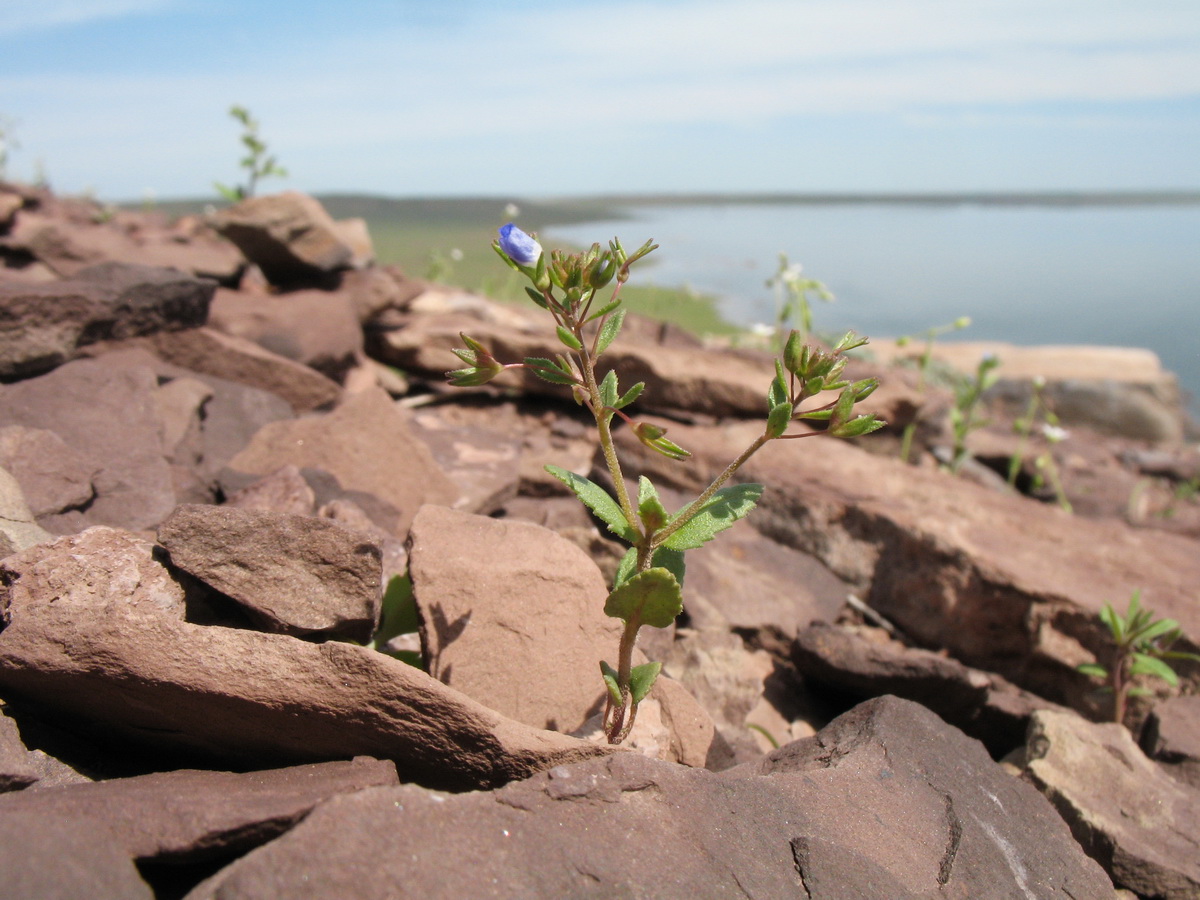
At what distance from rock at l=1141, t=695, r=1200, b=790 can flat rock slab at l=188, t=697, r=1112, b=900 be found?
31.5 inches

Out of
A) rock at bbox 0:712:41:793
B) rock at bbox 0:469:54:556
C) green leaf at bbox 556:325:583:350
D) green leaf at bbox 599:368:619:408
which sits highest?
green leaf at bbox 556:325:583:350

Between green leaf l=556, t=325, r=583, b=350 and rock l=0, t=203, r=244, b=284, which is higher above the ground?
green leaf l=556, t=325, r=583, b=350

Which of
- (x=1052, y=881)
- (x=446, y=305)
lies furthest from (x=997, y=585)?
(x=446, y=305)

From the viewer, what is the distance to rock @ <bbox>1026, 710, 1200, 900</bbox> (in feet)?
6.77

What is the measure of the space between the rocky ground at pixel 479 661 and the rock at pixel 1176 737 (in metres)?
0.01

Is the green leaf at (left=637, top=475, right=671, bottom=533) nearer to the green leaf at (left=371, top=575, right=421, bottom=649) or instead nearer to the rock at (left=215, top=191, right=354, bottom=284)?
the green leaf at (left=371, top=575, right=421, bottom=649)

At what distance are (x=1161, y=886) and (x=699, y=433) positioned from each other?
2.64 m

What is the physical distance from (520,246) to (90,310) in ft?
7.49

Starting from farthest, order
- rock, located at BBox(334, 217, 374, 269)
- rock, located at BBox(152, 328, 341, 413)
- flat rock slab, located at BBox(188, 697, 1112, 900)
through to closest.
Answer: rock, located at BBox(334, 217, 374, 269) → rock, located at BBox(152, 328, 341, 413) → flat rock slab, located at BBox(188, 697, 1112, 900)

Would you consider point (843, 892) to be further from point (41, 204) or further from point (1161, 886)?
point (41, 204)

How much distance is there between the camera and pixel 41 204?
764 cm

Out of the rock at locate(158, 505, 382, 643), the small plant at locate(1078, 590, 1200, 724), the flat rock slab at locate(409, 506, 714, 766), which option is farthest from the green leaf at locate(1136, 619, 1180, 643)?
the rock at locate(158, 505, 382, 643)

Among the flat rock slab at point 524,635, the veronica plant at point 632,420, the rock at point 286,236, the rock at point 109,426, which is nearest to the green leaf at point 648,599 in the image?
the veronica plant at point 632,420

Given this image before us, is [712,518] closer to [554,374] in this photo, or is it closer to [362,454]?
[554,374]
